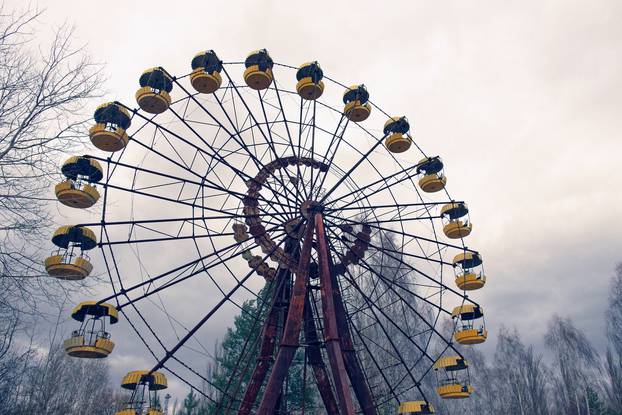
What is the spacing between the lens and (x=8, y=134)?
13.0 meters

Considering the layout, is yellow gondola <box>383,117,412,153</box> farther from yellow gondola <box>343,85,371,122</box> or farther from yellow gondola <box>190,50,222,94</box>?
yellow gondola <box>190,50,222,94</box>

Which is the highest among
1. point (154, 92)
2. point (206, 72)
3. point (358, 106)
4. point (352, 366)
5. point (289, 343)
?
point (358, 106)

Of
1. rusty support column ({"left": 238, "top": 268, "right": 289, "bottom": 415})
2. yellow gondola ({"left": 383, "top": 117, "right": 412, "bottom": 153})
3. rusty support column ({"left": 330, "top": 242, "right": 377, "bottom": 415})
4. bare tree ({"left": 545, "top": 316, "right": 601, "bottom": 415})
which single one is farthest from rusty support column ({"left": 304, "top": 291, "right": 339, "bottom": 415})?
bare tree ({"left": 545, "top": 316, "right": 601, "bottom": 415})

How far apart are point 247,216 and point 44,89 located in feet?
24.7

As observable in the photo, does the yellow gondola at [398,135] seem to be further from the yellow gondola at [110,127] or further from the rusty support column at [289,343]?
the yellow gondola at [110,127]

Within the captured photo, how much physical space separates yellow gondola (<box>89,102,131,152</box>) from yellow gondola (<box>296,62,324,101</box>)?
6860 mm

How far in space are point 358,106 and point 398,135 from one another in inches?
88.8

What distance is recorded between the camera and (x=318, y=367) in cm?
1672

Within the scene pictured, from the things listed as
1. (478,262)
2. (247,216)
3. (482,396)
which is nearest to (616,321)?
(482,396)

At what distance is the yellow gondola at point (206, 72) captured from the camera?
58.3 feet

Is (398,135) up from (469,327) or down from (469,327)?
up

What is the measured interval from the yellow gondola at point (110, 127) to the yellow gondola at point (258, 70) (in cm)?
484

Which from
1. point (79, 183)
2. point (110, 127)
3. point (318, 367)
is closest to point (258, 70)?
point (110, 127)

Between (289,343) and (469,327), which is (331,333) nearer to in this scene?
(289,343)
